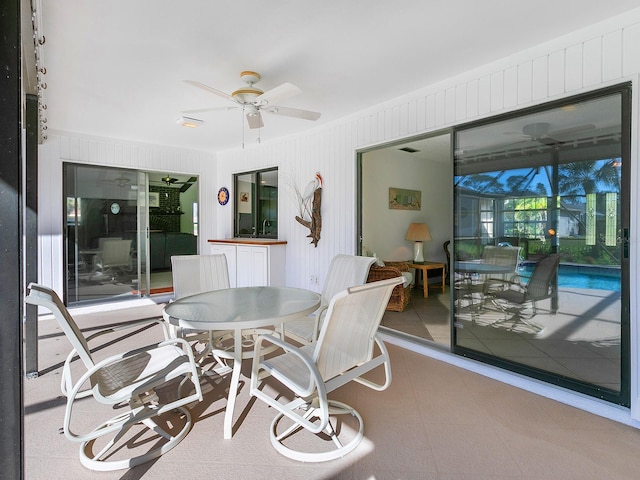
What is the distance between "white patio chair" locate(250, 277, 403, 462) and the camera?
1567 millimetres

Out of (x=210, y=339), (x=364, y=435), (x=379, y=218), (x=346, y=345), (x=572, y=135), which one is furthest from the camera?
(x=379, y=218)

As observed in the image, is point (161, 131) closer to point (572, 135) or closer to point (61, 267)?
point (61, 267)

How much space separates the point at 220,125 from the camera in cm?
449

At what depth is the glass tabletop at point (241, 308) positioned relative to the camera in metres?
1.92

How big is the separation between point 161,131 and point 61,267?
2.43 metres

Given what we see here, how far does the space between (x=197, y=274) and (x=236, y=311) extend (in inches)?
51.1

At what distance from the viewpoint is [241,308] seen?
2254 mm

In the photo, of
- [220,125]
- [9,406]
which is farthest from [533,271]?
[220,125]

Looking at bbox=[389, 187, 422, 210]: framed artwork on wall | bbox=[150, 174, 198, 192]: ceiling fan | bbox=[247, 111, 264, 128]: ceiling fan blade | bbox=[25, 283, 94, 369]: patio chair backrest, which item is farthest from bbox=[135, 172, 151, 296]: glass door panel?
bbox=[389, 187, 422, 210]: framed artwork on wall

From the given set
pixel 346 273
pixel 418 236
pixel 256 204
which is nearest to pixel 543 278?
pixel 346 273

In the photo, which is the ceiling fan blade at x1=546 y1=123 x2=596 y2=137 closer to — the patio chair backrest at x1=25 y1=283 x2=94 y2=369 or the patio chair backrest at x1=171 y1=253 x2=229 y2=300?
the patio chair backrest at x1=171 y1=253 x2=229 y2=300

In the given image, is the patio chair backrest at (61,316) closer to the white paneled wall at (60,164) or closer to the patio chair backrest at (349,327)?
the patio chair backrest at (349,327)

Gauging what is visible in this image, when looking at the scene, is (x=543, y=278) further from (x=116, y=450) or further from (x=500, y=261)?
(x=116, y=450)

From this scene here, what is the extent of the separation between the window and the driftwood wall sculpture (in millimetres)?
794
